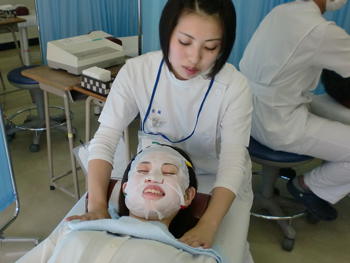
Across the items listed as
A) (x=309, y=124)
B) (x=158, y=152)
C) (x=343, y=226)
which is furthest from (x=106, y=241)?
(x=343, y=226)

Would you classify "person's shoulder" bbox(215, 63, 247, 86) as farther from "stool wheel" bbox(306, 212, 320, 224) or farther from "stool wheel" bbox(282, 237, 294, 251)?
"stool wheel" bbox(306, 212, 320, 224)

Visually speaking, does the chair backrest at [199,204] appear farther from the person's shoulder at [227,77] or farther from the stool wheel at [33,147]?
the stool wheel at [33,147]

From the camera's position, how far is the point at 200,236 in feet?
3.19

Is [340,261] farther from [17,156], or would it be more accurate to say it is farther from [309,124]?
[17,156]

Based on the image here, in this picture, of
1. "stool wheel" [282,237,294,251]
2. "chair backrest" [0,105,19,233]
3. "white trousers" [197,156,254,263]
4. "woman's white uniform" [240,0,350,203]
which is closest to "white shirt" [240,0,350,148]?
"woman's white uniform" [240,0,350,203]

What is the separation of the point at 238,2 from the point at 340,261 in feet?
6.03

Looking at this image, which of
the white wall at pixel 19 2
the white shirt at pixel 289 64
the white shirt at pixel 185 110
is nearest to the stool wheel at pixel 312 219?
the white shirt at pixel 289 64

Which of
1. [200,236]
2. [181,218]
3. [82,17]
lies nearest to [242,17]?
[82,17]

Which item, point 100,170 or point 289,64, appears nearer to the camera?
point 100,170

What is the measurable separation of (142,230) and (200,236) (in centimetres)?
18

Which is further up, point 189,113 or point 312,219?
point 189,113

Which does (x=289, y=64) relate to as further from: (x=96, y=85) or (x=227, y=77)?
(x=96, y=85)

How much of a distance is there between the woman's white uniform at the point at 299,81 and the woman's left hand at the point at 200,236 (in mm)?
844

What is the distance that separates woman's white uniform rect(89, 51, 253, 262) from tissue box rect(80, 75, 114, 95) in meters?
0.37
